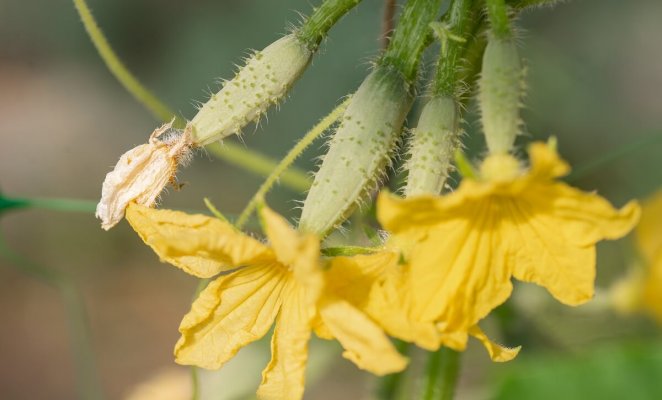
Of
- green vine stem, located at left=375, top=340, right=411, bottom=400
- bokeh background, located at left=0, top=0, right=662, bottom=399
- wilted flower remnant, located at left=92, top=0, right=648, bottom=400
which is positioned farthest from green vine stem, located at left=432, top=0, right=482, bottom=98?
bokeh background, located at left=0, top=0, right=662, bottom=399

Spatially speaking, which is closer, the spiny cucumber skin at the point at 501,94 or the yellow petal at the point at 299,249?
the yellow petal at the point at 299,249

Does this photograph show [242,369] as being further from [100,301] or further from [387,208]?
[100,301]

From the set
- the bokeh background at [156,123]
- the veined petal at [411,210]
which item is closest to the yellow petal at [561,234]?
the veined petal at [411,210]

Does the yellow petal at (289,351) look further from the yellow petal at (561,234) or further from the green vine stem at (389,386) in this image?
the green vine stem at (389,386)

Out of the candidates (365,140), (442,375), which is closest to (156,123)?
(442,375)

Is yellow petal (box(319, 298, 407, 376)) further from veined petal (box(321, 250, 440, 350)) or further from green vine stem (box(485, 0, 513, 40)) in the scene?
green vine stem (box(485, 0, 513, 40))

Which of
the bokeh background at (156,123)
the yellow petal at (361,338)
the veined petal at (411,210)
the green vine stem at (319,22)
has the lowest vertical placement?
the yellow petal at (361,338)

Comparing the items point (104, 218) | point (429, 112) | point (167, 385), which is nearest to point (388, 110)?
point (429, 112)

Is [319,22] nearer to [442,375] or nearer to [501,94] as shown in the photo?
[501,94]
